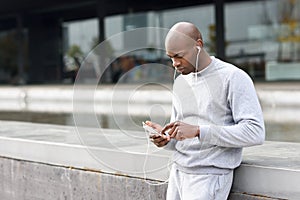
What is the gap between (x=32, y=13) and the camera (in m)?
27.4

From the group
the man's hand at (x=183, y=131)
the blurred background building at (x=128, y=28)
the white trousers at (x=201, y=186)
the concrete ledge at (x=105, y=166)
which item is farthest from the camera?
the blurred background building at (x=128, y=28)

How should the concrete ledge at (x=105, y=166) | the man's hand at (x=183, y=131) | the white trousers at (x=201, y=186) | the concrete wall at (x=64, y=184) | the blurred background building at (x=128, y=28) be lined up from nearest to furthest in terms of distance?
the man's hand at (x=183, y=131)
the white trousers at (x=201, y=186)
the concrete ledge at (x=105, y=166)
the concrete wall at (x=64, y=184)
the blurred background building at (x=128, y=28)

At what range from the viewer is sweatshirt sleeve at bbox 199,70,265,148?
104 inches

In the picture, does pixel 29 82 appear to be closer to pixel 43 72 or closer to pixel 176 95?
pixel 43 72

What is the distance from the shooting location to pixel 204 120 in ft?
9.25

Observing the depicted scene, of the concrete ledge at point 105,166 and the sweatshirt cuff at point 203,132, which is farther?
the concrete ledge at point 105,166

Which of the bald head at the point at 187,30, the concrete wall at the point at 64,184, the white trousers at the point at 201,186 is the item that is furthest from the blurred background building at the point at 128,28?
the bald head at the point at 187,30

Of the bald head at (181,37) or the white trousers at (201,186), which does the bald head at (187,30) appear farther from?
the white trousers at (201,186)

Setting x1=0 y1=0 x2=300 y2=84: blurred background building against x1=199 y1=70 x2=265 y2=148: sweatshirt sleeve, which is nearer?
x1=199 y1=70 x2=265 y2=148: sweatshirt sleeve

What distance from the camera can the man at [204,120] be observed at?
8.76 feet

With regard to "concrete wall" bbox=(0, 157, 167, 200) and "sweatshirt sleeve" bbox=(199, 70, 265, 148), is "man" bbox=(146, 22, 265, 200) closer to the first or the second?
"sweatshirt sleeve" bbox=(199, 70, 265, 148)

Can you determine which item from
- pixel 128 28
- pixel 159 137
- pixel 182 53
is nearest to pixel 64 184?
pixel 159 137

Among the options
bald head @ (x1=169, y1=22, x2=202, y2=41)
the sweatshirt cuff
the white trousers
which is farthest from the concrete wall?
bald head @ (x1=169, y1=22, x2=202, y2=41)

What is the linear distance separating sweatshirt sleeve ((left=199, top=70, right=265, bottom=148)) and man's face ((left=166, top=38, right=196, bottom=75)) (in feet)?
0.75
